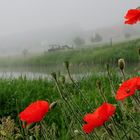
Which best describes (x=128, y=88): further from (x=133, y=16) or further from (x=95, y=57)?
(x=95, y=57)

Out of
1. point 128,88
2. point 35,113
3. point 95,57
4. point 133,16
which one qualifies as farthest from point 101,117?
point 95,57

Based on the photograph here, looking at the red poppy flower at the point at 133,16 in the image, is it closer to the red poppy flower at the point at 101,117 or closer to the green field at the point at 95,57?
the red poppy flower at the point at 101,117

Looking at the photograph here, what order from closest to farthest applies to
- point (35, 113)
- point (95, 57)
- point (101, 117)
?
1. point (101, 117)
2. point (35, 113)
3. point (95, 57)

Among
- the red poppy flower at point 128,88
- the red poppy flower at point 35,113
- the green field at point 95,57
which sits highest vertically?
the red poppy flower at point 128,88

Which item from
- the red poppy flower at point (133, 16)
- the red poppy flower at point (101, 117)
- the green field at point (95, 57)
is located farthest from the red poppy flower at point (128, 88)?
the green field at point (95, 57)

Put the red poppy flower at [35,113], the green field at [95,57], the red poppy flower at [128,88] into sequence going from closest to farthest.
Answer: the red poppy flower at [128,88] → the red poppy flower at [35,113] → the green field at [95,57]

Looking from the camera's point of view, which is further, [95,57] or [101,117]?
[95,57]

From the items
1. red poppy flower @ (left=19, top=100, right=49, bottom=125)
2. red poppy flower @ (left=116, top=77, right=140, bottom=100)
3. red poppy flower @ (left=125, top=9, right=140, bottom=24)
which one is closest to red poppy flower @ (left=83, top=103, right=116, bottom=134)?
red poppy flower @ (left=116, top=77, right=140, bottom=100)

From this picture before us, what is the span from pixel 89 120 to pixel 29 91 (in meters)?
4.15

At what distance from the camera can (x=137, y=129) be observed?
1.85m

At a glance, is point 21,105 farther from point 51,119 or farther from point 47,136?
point 47,136

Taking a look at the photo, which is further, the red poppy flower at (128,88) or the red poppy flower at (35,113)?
the red poppy flower at (35,113)

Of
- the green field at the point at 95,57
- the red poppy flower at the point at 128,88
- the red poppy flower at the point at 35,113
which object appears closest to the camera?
the red poppy flower at the point at 128,88

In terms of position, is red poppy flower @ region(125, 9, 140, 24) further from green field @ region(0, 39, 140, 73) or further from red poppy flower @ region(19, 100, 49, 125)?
green field @ region(0, 39, 140, 73)
